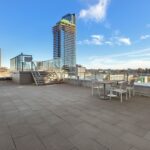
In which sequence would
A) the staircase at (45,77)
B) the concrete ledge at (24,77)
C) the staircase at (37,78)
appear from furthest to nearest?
1. the concrete ledge at (24,77)
2. the staircase at (45,77)
3. the staircase at (37,78)

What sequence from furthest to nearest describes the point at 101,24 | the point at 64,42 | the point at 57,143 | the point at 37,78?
A: the point at 64,42 → the point at 101,24 → the point at 37,78 → the point at 57,143

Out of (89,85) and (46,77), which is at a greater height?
(46,77)

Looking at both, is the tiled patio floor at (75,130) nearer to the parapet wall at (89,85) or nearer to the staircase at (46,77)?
the parapet wall at (89,85)

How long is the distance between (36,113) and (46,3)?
11072mm

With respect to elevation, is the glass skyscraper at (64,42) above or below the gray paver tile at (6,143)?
above

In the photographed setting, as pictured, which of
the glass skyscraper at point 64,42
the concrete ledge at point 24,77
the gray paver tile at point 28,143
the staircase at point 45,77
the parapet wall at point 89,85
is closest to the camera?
the gray paver tile at point 28,143

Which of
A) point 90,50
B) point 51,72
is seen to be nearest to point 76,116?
point 51,72

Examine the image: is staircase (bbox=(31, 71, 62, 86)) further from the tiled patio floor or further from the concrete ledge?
the tiled patio floor

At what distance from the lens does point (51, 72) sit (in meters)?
11.1

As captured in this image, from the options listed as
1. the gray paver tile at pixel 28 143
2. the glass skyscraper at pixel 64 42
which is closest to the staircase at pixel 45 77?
the gray paver tile at pixel 28 143

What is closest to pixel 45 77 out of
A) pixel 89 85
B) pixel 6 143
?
pixel 89 85

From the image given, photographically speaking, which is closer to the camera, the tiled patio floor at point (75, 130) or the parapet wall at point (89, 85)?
the tiled patio floor at point (75, 130)

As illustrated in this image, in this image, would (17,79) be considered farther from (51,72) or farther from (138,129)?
(138,129)

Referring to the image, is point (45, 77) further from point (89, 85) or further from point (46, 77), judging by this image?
point (89, 85)
